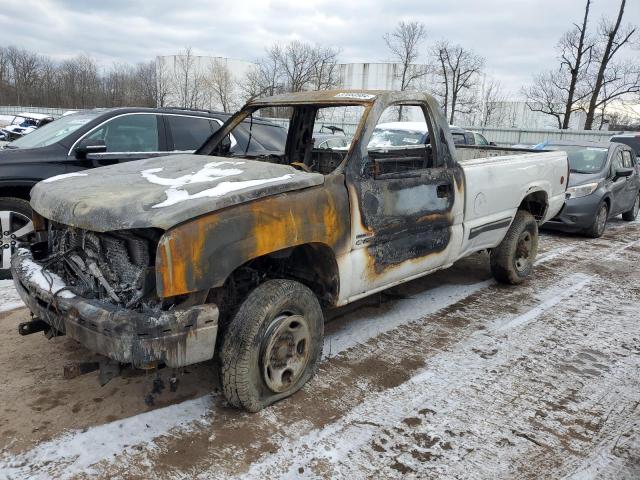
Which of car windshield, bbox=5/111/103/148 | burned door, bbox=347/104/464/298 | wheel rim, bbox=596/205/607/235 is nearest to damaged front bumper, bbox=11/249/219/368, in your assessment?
burned door, bbox=347/104/464/298

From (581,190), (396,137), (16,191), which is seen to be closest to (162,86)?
(396,137)

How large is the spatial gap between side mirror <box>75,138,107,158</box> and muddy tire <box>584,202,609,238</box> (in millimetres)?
7656

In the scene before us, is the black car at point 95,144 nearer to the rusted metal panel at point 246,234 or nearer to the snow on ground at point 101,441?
the rusted metal panel at point 246,234

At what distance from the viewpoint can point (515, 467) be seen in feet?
8.82

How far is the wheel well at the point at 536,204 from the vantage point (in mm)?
5754

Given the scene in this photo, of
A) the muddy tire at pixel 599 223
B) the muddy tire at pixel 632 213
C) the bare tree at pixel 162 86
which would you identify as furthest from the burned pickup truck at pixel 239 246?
the bare tree at pixel 162 86

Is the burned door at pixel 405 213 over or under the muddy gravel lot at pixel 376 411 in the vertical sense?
over

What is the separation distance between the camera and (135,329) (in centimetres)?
248

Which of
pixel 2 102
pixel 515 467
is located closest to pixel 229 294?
pixel 515 467

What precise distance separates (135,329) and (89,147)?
→ 347cm

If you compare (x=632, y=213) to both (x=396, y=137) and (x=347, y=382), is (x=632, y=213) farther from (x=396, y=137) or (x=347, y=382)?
(x=347, y=382)

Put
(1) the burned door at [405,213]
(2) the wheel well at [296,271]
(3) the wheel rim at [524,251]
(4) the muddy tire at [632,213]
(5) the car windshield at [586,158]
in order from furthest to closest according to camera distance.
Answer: (4) the muddy tire at [632,213]
(5) the car windshield at [586,158]
(3) the wheel rim at [524,251]
(1) the burned door at [405,213]
(2) the wheel well at [296,271]

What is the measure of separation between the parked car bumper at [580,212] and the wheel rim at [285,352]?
270 inches

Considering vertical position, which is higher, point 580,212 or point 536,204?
point 536,204
